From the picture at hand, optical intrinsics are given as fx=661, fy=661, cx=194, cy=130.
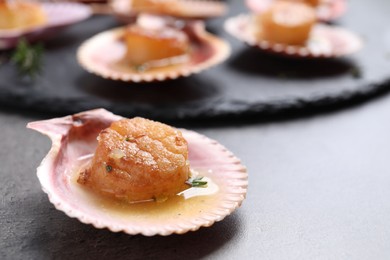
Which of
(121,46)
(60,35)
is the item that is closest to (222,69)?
(121,46)

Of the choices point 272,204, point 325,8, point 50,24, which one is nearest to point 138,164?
point 272,204

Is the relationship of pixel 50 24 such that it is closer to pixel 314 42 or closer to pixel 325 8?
pixel 314 42

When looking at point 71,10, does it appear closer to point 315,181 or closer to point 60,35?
point 60,35

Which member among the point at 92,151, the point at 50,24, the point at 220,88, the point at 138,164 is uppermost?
the point at 138,164

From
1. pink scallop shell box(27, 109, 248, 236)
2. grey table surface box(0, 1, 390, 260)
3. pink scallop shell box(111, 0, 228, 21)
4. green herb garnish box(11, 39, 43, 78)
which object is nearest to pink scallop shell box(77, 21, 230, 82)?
green herb garnish box(11, 39, 43, 78)

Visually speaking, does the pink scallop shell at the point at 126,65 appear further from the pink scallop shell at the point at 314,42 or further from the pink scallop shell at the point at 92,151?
the pink scallop shell at the point at 92,151

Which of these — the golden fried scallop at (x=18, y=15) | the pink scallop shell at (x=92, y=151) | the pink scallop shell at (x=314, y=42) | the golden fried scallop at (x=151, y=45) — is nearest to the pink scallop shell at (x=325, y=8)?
the pink scallop shell at (x=314, y=42)
